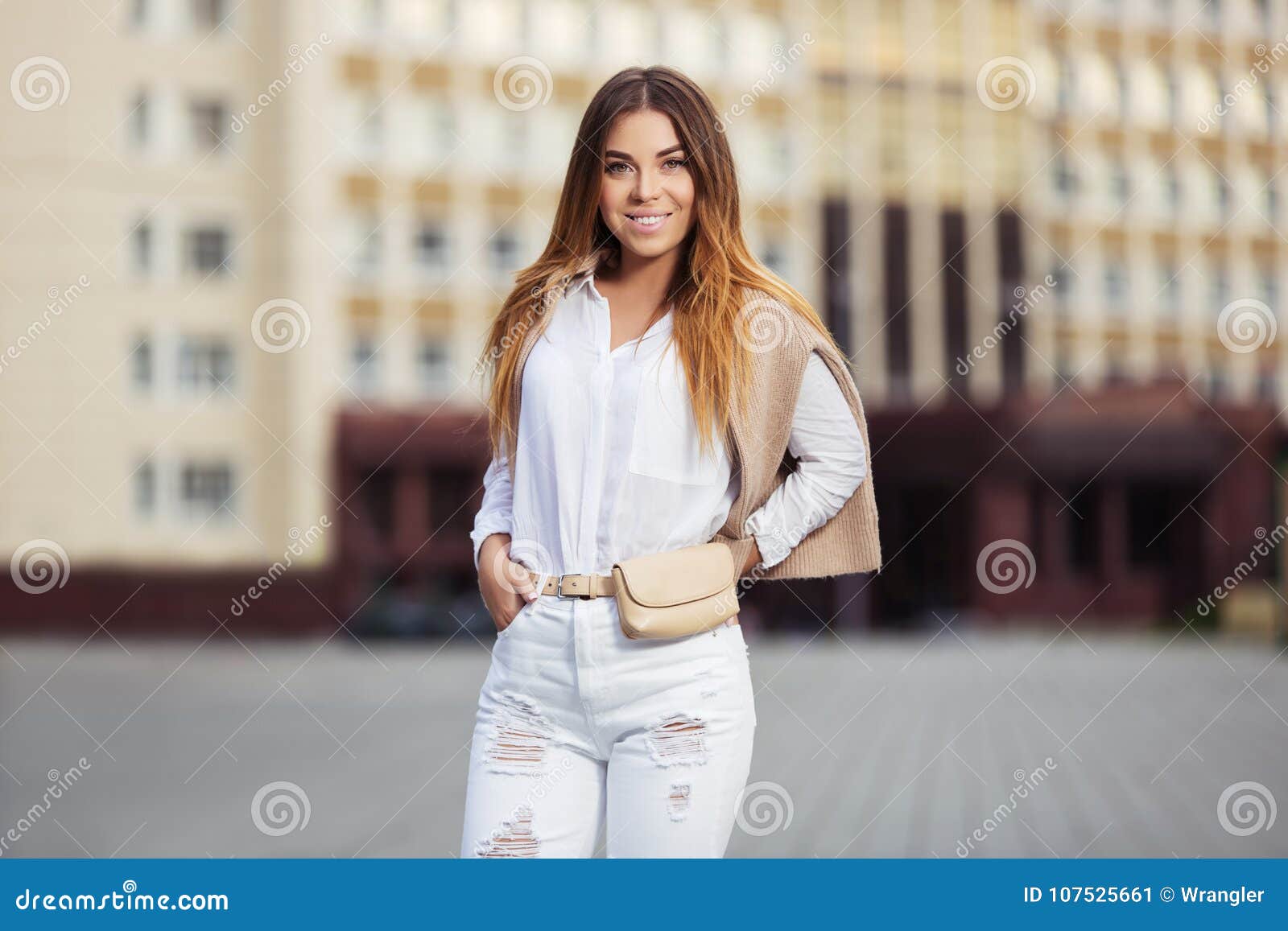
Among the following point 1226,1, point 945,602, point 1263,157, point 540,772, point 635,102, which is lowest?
point 945,602

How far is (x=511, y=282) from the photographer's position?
23.0m

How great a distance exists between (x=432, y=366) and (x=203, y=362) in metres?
4.20

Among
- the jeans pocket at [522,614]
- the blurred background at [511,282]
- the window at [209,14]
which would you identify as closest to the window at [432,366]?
the blurred background at [511,282]

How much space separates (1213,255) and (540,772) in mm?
31413

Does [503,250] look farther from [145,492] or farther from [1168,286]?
[1168,286]

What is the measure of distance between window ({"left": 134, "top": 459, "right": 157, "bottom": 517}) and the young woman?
84.3 feet

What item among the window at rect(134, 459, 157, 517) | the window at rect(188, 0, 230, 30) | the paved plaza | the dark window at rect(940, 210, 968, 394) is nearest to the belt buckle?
the paved plaza

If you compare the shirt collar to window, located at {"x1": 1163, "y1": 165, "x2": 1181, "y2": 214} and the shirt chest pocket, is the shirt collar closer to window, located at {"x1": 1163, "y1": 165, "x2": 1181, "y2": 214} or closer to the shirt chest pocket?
the shirt chest pocket

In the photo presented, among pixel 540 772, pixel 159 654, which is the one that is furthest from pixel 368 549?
pixel 540 772

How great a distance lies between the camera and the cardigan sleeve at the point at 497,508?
8.25ft

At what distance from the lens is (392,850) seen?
6.65 m

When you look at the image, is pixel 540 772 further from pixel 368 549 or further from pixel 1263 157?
pixel 1263 157

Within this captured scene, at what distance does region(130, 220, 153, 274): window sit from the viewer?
27.2m

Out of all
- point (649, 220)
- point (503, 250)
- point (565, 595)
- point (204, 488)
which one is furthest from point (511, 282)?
point (565, 595)
